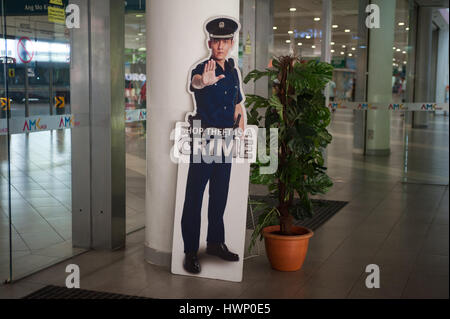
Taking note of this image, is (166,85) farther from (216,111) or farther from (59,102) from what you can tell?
(59,102)

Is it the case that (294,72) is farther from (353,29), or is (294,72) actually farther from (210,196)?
(353,29)

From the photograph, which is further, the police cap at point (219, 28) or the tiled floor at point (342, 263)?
the police cap at point (219, 28)

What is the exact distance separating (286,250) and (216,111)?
120 cm

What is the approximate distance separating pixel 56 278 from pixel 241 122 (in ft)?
5.95

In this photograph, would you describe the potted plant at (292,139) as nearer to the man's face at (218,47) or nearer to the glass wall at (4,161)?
the man's face at (218,47)

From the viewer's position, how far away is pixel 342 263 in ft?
15.7

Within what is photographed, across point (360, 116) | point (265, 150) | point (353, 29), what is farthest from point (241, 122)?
point (360, 116)

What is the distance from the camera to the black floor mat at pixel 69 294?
3955 millimetres

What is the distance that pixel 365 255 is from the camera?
4.98 meters

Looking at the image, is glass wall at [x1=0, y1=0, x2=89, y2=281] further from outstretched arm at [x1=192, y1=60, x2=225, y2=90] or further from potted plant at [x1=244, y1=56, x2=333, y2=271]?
potted plant at [x1=244, y1=56, x2=333, y2=271]

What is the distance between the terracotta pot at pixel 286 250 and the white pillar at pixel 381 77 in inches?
266

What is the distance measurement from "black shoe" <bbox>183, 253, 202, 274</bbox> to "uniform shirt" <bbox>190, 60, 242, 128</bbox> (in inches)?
39.4

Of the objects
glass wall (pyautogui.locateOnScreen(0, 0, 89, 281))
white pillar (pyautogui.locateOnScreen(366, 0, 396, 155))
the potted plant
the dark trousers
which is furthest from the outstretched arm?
white pillar (pyautogui.locateOnScreen(366, 0, 396, 155))

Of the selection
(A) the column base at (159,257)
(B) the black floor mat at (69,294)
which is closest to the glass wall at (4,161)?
(B) the black floor mat at (69,294)
